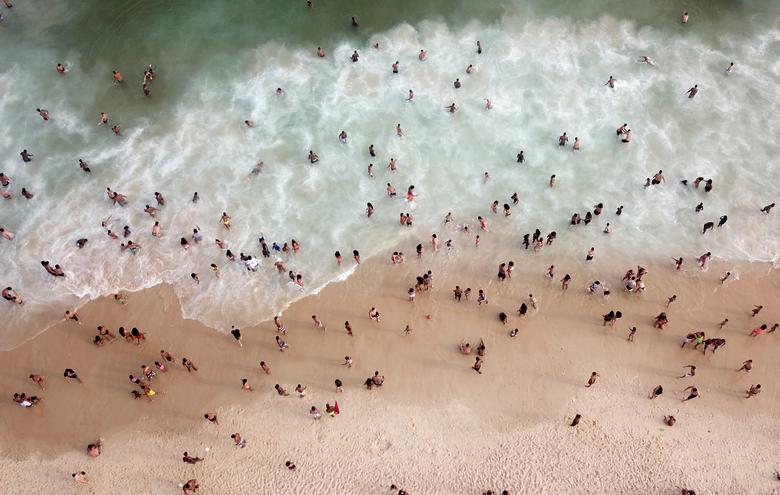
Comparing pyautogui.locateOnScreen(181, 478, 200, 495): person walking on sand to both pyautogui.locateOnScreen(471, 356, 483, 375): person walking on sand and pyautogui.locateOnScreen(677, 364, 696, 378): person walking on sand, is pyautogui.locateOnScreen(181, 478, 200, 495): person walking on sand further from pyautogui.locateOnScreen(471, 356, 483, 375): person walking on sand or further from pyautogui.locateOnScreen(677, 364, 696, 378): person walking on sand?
pyautogui.locateOnScreen(677, 364, 696, 378): person walking on sand

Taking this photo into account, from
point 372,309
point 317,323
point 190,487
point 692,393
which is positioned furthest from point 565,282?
point 190,487

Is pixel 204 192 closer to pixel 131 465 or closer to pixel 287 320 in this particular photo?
pixel 287 320

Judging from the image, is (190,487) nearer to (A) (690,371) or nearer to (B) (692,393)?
(B) (692,393)

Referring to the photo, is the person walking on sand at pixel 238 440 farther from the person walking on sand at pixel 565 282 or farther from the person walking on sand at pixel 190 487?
the person walking on sand at pixel 565 282

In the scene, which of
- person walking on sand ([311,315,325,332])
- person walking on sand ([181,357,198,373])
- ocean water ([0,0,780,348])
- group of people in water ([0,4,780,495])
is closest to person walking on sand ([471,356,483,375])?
group of people in water ([0,4,780,495])

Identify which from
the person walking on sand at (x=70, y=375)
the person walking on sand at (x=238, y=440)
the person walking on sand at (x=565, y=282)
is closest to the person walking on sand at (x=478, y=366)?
the person walking on sand at (x=565, y=282)

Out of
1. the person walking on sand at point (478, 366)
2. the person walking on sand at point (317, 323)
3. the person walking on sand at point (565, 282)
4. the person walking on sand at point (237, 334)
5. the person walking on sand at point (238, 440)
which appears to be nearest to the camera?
the person walking on sand at point (238, 440)
